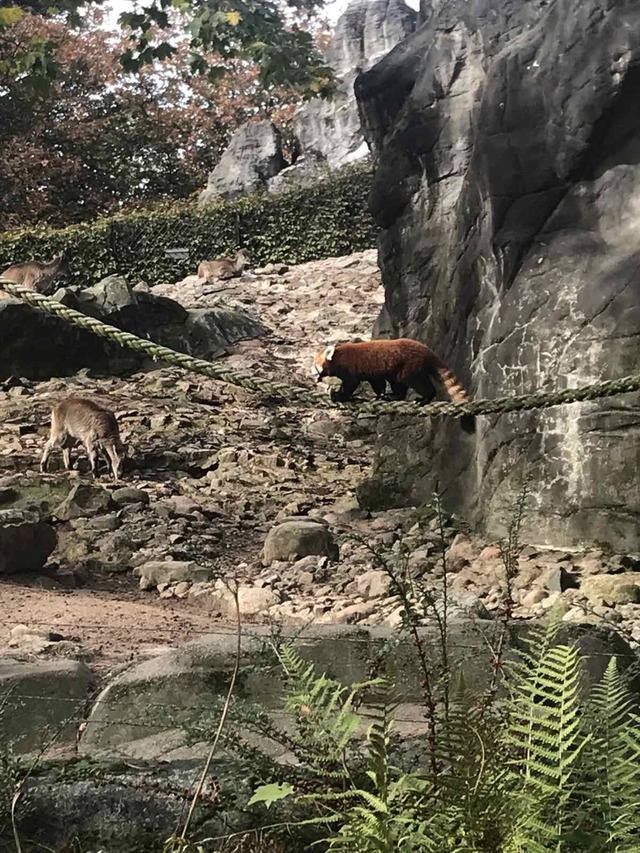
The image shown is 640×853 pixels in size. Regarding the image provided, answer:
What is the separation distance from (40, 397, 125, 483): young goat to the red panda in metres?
2.28

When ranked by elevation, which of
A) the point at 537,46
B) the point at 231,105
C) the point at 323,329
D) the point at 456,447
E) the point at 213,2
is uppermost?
the point at 231,105

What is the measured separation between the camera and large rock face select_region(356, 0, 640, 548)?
7316mm

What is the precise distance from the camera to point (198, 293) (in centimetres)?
1828

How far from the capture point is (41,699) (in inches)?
120

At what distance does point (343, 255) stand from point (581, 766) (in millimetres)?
19204

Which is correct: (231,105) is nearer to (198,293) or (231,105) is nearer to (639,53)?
(198,293)

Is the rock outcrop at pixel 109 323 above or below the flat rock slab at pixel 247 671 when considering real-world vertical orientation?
above

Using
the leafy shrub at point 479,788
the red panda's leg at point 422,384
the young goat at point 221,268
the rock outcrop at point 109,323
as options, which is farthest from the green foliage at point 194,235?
the leafy shrub at point 479,788

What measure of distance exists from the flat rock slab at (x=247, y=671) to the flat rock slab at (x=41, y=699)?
10cm

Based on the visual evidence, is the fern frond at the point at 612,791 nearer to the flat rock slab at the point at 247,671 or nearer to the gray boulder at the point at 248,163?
the flat rock slab at the point at 247,671

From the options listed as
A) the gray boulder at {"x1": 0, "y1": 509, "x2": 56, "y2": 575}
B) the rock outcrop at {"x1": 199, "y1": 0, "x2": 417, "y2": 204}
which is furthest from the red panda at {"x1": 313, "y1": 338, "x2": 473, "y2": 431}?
the rock outcrop at {"x1": 199, "y1": 0, "x2": 417, "y2": 204}

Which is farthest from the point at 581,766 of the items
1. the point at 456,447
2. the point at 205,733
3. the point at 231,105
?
the point at 231,105

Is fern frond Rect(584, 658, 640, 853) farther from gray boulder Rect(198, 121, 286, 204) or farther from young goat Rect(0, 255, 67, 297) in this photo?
gray boulder Rect(198, 121, 286, 204)

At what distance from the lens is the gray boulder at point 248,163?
84.5ft
